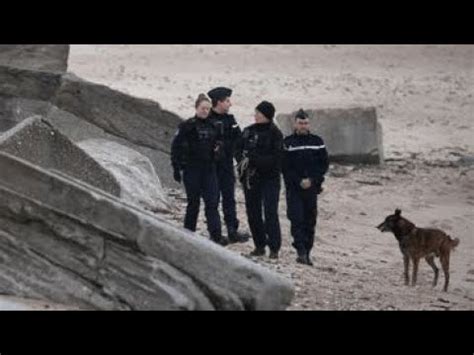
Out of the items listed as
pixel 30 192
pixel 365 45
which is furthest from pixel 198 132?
pixel 365 45

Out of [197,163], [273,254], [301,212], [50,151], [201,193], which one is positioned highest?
[50,151]

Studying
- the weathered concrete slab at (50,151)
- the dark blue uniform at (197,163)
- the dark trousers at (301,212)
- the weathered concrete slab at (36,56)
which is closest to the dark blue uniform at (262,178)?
the dark trousers at (301,212)

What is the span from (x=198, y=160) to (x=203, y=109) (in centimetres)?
46

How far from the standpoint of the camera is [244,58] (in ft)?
104

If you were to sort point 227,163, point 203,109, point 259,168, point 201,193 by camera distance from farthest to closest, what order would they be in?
point 227,163, point 201,193, point 203,109, point 259,168

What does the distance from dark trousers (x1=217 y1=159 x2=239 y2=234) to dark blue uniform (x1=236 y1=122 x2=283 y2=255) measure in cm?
62

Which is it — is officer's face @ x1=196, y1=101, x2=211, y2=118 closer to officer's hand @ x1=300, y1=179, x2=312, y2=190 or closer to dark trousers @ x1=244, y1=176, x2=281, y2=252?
dark trousers @ x1=244, y1=176, x2=281, y2=252

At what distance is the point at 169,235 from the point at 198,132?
3.31 meters

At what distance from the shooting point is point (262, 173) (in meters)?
12.8

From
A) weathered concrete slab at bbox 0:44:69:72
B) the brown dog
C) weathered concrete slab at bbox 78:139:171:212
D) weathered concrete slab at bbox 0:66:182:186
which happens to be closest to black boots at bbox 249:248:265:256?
the brown dog

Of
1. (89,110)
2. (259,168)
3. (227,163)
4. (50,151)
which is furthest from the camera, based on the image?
(89,110)

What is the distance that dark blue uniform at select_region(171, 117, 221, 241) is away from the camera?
12938 millimetres

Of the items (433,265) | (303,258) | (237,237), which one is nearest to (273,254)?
(303,258)

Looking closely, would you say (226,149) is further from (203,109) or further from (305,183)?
(305,183)
